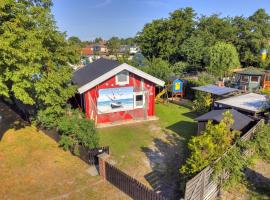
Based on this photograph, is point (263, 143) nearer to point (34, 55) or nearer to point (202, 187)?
point (202, 187)

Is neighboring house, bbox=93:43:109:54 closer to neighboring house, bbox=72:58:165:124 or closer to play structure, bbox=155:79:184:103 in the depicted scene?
play structure, bbox=155:79:184:103

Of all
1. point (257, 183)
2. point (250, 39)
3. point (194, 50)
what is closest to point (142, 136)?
point (257, 183)

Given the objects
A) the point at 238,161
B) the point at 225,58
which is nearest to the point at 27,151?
the point at 238,161

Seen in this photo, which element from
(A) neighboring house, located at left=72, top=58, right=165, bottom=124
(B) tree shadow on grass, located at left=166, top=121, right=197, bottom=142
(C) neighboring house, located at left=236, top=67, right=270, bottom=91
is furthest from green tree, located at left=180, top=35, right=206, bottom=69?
(B) tree shadow on grass, located at left=166, top=121, right=197, bottom=142

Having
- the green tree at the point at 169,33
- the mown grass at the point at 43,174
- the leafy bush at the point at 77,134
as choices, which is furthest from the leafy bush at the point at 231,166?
the green tree at the point at 169,33

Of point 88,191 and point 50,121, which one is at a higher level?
point 50,121

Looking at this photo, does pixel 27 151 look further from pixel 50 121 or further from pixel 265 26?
pixel 265 26
